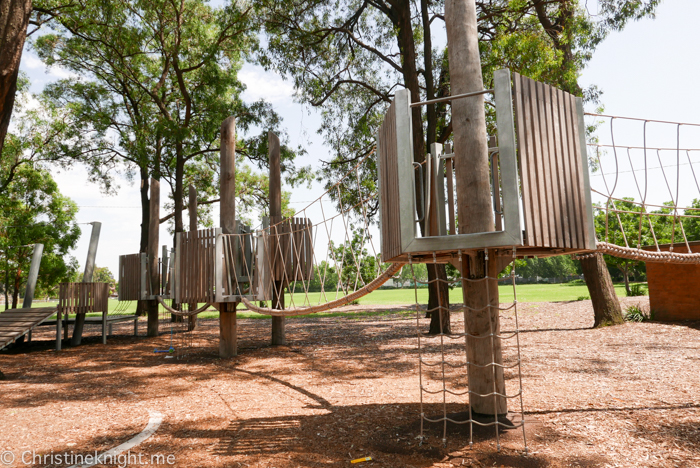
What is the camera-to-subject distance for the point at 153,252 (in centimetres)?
1186

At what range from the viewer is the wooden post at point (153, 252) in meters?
11.8

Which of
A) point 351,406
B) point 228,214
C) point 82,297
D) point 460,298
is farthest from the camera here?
point 460,298

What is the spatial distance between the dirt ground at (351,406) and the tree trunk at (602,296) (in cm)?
70

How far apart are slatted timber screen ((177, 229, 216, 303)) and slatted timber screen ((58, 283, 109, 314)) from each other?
3.67 m

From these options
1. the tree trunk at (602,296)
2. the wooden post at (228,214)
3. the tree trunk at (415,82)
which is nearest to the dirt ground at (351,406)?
the wooden post at (228,214)

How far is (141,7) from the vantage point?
46.9ft

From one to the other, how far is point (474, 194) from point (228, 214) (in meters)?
6.02

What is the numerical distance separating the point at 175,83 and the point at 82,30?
426 cm

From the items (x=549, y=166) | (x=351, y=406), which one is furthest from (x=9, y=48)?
(x=549, y=166)

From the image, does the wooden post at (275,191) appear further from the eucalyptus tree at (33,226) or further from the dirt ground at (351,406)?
the eucalyptus tree at (33,226)

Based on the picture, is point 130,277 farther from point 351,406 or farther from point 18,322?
point 351,406

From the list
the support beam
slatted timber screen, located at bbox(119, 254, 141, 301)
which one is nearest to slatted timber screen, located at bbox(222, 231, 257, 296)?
slatted timber screen, located at bbox(119, 254, 141, 301)

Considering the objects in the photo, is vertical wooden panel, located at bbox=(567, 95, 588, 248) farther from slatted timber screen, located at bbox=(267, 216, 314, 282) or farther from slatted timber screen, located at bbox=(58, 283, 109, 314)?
slatted timber screen, located at bbox=(58, 283, 109, 314)

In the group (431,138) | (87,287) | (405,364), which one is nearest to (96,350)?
(87,287)
